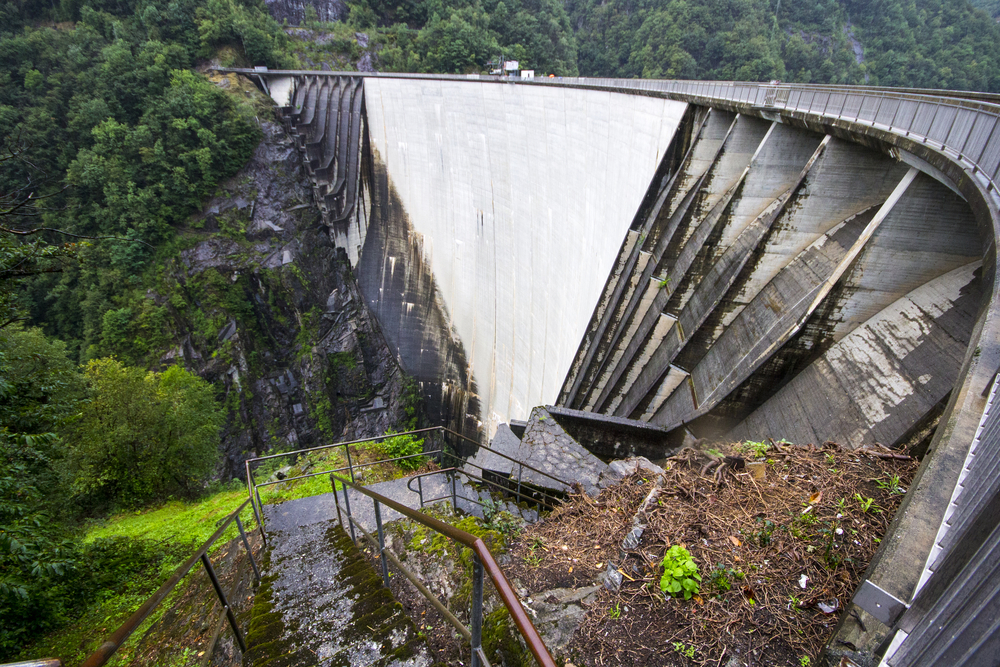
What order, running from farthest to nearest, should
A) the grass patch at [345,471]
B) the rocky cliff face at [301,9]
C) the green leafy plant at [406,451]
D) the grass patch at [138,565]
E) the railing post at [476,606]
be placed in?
the rocky cliff face at [301,9] < the green leafy plant at [406,451] < the grass patch at [345,471] < the grass patch at [138,565] < the railing post at [476,606]

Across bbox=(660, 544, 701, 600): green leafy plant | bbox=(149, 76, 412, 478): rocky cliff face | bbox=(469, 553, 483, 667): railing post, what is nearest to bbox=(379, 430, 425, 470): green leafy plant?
bbox=(660, 544, 701, 600): green leafy plant

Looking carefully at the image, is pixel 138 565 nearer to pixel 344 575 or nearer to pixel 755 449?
pixel 344 575

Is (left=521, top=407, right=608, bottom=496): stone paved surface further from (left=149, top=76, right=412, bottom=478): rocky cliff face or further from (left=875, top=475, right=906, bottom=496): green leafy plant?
(left=149, top=76, right=412, bottom=478): rocky cliff face

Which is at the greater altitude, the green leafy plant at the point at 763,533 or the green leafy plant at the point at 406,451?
the green leafy plant at the point at 763,533

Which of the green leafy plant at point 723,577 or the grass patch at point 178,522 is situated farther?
the grass patch at point 178,522

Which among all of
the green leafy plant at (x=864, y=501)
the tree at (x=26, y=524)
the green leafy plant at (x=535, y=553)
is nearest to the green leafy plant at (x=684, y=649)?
the green leafy plant at (x=535, y=553)

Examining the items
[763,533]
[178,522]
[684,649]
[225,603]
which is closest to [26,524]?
[225,603]

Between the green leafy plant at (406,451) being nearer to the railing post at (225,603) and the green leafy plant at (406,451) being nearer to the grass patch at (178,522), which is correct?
the grass patch at (178,522)
